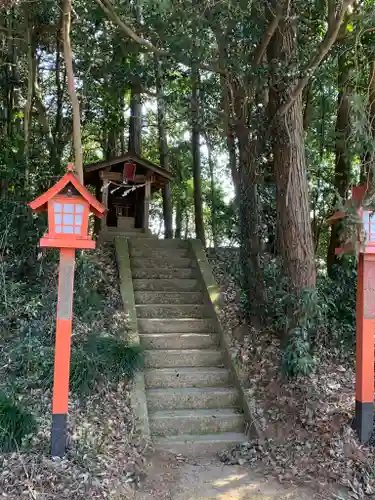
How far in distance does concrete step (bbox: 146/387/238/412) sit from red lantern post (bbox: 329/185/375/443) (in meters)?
1.46

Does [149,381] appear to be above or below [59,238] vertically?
below

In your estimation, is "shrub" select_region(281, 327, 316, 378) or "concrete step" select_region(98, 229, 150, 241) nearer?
"shrub" select_region(281, 327, 316, 378)

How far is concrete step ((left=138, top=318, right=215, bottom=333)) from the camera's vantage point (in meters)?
6.41

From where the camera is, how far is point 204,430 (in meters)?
5.14

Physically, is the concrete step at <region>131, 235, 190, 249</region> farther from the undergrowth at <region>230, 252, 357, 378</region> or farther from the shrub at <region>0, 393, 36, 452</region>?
the shrub at <region>0, 393, 36, 452</region>

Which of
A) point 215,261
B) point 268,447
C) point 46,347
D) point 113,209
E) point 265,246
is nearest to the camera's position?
point 268,447

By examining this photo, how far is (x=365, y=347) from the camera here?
15.6 ft

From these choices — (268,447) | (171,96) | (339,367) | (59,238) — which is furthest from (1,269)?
(339,367)

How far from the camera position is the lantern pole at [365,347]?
15.2ft

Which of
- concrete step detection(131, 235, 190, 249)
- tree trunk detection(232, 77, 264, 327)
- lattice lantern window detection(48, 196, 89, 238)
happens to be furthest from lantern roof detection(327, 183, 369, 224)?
concrete step detection(131, 235, 190, 249)

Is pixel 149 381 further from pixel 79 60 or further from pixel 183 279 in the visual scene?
pixel 79 60

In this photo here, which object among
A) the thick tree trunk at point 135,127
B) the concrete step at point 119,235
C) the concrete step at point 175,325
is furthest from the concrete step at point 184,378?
the thick tree trunk at point 135,127

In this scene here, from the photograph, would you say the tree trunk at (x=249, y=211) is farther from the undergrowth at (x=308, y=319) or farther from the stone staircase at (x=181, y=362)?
the stone staircase at (x=181, y=362)

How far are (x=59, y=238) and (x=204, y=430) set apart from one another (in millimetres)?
2652
